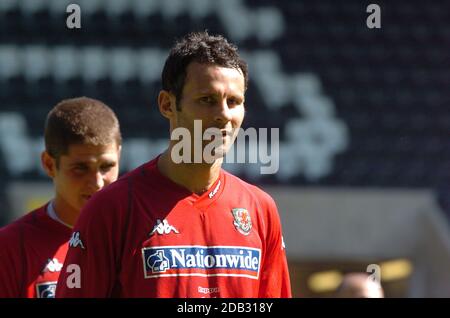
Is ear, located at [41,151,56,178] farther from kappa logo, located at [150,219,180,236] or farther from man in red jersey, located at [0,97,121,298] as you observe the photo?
kappa logo, located at [150,219,180,236]

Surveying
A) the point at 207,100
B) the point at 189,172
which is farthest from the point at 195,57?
the point at 189,172

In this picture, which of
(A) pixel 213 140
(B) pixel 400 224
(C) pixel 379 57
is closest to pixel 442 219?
(B) pixel 400 224

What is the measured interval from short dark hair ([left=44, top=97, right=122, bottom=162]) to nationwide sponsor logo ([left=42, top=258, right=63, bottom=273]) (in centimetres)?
38

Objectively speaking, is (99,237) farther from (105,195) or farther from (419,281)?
(419,281)

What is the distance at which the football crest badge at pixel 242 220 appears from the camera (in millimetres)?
2797

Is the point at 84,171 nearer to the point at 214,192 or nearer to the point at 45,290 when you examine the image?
the point at 45,290

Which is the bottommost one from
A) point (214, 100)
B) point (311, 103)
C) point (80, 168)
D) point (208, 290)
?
point (208, 290)

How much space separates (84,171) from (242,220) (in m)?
0.87

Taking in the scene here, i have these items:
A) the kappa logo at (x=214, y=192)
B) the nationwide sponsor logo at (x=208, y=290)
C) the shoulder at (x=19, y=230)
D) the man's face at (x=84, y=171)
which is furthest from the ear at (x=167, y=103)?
the shoulder at (x=19, y=230)

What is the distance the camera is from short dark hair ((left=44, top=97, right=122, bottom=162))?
3535mm

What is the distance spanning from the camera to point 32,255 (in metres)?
3.40

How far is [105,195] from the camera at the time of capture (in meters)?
2.66

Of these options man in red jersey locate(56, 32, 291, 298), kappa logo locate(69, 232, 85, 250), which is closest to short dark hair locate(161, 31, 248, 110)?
man in red jersey locate(56, 32, 291, 298)
